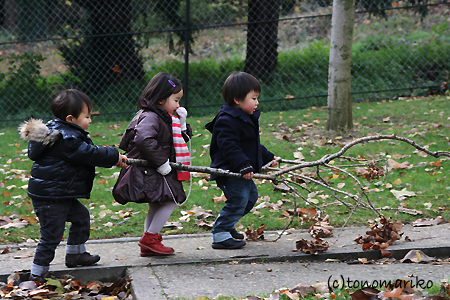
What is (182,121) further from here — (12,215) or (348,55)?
(348,55)

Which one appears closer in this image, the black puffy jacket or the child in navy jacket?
the black puffy jacket

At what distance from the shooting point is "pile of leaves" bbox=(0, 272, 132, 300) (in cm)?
288

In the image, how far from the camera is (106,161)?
3.11 m

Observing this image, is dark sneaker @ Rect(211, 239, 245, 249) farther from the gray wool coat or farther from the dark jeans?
the dark jeans

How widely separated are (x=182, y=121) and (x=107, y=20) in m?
7.50

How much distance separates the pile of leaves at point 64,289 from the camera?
113 inches

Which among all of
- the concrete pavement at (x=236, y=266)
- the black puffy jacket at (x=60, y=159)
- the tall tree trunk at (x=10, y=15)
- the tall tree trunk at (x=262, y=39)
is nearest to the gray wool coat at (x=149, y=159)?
the black puffy jacket at (x=60, y=159)

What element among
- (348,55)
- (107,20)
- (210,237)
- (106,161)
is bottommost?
(210,237)

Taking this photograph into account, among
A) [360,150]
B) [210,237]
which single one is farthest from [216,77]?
[210,237]

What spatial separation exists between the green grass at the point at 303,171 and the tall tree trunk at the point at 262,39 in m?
1.88

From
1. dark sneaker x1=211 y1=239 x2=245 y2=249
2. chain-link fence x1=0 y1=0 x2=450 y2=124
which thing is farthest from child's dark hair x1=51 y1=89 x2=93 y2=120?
chain-link fence x1=0 y1=0 x2=450 y2=124

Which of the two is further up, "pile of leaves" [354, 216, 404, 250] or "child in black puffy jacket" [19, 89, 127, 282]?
"child in black puffy jacket" [19, 89, 127, 282]

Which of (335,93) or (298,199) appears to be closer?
(298,199)

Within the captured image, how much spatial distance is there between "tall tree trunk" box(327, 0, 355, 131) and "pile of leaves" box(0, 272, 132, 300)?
15.5 ft
